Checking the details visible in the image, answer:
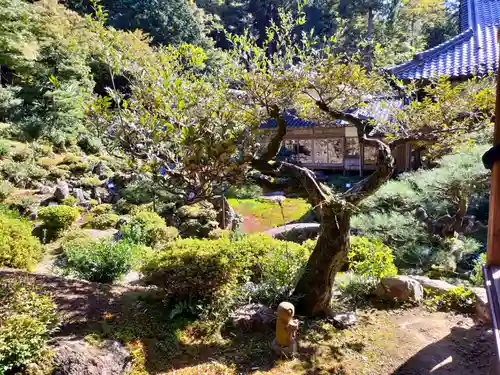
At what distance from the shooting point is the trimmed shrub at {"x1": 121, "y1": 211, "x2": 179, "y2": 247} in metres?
8.28

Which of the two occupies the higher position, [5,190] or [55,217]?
[5,190]

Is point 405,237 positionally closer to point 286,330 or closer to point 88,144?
point 286,330

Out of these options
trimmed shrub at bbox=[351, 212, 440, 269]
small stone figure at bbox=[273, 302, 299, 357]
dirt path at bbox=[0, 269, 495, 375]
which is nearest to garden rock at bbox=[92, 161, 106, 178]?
dirt path at bbox=[0, 269, 495, 375]

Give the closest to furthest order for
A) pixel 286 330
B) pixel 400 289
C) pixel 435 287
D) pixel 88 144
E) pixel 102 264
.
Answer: pixel 286 330 < pixel 400 289 < pixel 435 287 < pixel 102 264 < pixel 88 144

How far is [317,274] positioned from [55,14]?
57.8 feet

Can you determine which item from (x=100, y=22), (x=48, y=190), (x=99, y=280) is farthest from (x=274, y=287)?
(x=48, y=190)

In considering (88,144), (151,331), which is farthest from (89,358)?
(88,144)

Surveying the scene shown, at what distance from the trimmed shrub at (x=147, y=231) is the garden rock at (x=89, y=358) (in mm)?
5055

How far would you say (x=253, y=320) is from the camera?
389 cm

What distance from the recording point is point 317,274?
3904mm

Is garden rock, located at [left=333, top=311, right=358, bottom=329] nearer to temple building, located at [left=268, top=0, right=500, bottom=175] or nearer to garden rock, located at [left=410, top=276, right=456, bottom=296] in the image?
garden rock, located at [left=410, top=276, right=456, bottom=296]

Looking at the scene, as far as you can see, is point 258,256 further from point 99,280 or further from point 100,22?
point 100,22

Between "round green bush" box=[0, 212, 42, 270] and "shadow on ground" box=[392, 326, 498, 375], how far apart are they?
589 centimetres

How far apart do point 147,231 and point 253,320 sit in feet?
17.8
